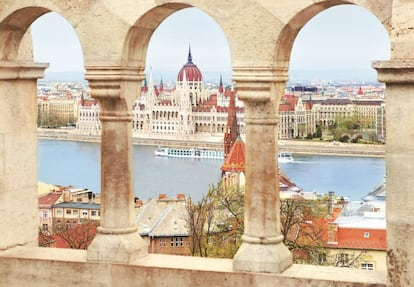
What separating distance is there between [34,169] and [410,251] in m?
2.07

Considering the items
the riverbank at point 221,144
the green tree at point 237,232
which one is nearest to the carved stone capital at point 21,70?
the green tree at point 237,232

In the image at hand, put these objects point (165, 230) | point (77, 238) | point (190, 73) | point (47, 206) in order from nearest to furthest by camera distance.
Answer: point (77, 238), point (165, 230), point (47, 206), point (190, 73)

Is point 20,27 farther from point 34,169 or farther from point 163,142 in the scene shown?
point 163,142

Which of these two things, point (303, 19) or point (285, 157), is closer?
point (303, 19)

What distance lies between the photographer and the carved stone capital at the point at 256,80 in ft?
11.8

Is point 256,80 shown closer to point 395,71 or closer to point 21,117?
point 395,71

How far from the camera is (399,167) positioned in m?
3.33

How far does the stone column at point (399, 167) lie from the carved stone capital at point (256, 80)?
490mm

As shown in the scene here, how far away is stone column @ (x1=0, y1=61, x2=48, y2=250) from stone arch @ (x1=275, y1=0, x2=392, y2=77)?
1368 millimetres

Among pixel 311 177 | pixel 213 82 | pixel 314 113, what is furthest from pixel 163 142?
pixel 213 82

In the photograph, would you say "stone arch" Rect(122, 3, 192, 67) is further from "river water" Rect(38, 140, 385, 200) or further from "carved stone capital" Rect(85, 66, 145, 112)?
"river water" Rect(38, 140, 385, 200)

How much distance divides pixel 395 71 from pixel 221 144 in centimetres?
6055

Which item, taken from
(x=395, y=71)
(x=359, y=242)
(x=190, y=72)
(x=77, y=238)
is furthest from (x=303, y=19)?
(x=190, y=72)

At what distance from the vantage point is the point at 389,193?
338 cm
